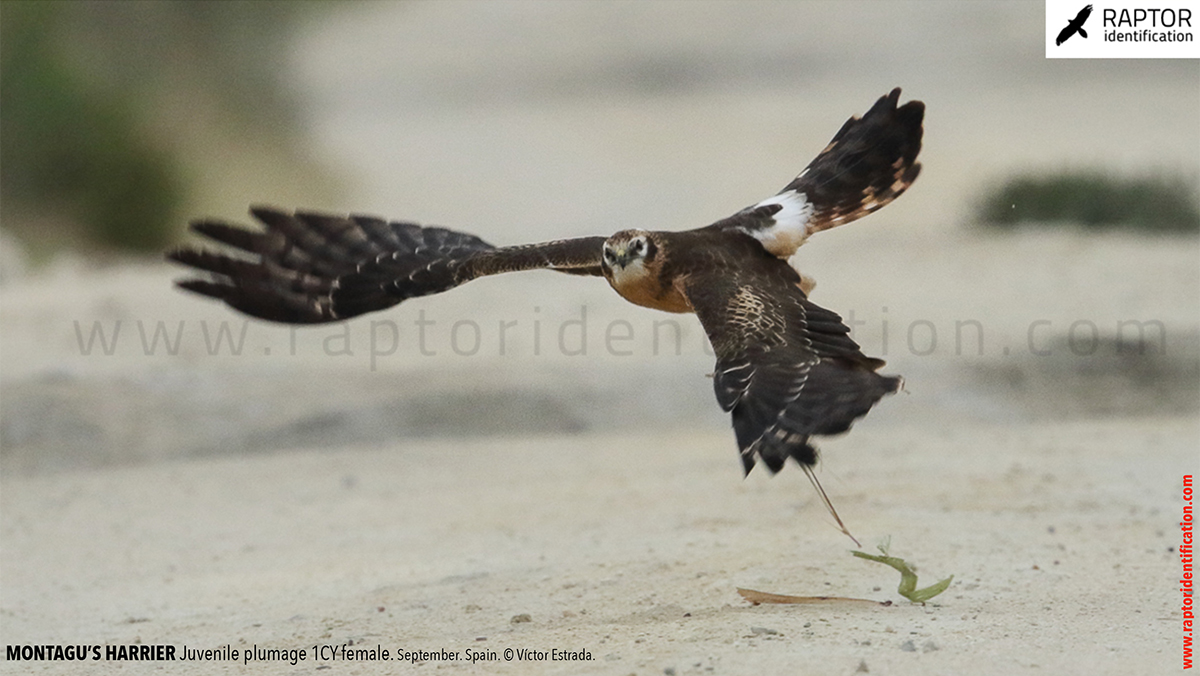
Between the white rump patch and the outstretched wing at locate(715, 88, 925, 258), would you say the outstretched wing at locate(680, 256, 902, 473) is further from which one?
the outstretched wing at locate(715, 88, 925, 258)

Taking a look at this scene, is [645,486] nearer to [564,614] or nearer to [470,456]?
[470,456]

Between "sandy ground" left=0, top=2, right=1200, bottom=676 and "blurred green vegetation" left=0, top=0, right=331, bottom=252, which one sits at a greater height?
"blurred green vegetation" left=0, top=0, right=331, bottom=252

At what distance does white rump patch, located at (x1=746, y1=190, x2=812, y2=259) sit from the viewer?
672 cm

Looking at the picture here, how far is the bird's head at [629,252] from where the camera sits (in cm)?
636

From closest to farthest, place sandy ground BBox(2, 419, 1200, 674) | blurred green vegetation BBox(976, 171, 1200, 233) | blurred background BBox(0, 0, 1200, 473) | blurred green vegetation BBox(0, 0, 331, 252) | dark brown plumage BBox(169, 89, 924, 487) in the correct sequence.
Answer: sandy ground BBox(2, 419, 1200, 674) < dark brown plumage BBox(169, 89, 924, 487) < blurred background BBox(0, 0, 1200, 473) < blurred green vegetation BBox(976, 171, 1200, 233) < blurred green vegetation BBox(0, 0, 331, 252)

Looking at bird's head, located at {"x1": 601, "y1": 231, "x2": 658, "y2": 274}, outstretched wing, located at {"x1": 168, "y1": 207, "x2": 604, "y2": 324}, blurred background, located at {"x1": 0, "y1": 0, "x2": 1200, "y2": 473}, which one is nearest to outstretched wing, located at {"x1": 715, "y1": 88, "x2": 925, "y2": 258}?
bird's head, located at {"x1": 601, "y1": 231, "x2": 658, "y2": 274}

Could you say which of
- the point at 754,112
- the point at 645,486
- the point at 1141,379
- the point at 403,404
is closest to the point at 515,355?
the point at 403,404

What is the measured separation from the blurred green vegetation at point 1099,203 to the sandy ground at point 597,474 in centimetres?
95

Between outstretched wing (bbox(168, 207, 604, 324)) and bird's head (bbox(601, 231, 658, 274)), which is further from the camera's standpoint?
outstretched wing (bbox(168, 207, 604, 324))

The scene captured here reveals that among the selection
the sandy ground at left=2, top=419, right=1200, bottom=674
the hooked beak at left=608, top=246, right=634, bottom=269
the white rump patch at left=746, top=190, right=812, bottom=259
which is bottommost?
the sandy ground at left=2, top=419, right=1200, bottom=674

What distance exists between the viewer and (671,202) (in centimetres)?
2545

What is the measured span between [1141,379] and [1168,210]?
7896 mm

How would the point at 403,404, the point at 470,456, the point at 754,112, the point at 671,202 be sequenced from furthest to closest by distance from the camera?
the point at 754,112, the point at 671,202, the point at 403,404, the point at 470,456

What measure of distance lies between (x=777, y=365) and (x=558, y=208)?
21.8 meters
